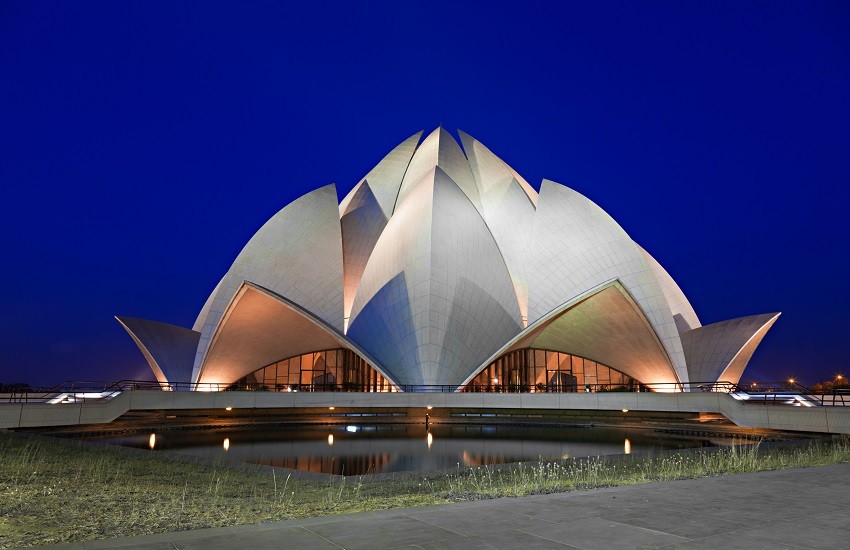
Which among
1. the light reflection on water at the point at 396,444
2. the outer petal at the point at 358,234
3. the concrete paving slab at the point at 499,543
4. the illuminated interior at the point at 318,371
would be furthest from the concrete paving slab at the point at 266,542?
the illuminated interior at the point at 318,371

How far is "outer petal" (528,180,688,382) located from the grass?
19150 mm

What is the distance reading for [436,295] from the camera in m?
31.9

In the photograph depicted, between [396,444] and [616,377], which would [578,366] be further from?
Result: [396,444]

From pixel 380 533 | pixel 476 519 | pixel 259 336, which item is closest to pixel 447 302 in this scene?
pixel 259 336

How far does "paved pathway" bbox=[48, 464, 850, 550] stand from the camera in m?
4.64

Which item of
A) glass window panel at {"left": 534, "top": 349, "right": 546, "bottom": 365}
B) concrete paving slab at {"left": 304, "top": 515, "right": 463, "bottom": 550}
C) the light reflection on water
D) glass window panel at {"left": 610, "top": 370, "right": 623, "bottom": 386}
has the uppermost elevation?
glass window panel at {"left": 534, "top": 349, "right": 546, "bottom": 365}

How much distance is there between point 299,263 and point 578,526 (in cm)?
Result: 3422

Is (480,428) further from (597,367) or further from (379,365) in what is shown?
(597,367)

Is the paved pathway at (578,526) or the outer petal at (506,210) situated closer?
the paved pathway at (578,526)

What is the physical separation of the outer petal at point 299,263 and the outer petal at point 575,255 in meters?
12.0

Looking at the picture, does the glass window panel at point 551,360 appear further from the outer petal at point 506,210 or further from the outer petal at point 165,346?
the outer petal at point 165,346

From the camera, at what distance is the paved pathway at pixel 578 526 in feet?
15.2

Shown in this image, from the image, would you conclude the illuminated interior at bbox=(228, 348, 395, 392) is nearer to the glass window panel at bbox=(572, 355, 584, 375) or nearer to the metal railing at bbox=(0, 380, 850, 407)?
the metal railing at bbox=(0, 380, 850, 407)

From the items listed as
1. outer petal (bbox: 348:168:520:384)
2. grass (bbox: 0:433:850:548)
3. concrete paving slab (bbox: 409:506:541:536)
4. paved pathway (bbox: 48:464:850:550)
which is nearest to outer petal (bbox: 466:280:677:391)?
outer petal (bbox: 348:168:520:384)
